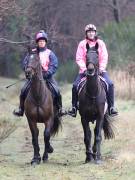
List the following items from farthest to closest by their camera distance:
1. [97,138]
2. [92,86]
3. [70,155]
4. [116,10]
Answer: [116,10], [70,155], [97,138], [92,86]

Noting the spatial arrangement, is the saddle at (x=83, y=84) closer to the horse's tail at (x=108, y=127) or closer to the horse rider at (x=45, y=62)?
the horse rider at (x=45, y=62)

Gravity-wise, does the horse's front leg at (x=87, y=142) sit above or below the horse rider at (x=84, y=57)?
below

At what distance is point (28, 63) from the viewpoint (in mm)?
11664

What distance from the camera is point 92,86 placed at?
12.0 metres

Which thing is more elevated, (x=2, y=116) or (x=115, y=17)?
(x=115, y=17)

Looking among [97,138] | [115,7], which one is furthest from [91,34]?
[115,7]

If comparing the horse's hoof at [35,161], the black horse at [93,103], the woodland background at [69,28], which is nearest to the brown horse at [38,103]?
the horse's hoof at [35,161]

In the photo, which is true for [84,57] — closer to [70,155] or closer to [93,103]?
[93,103]

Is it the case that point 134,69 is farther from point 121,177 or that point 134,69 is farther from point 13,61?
point 13,61

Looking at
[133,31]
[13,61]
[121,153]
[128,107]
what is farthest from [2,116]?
[13,61]

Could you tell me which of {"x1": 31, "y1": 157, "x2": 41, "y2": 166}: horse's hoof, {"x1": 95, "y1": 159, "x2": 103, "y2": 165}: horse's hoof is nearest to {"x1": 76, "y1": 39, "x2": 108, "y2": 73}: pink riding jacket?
{"x1": 95, "y1": 159, "x2": 103, "y2": 165}: horse's hoof

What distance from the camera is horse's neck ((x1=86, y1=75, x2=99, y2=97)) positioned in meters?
11.9

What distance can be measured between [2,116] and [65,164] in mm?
8967

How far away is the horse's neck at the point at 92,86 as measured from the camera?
11.9 metres
